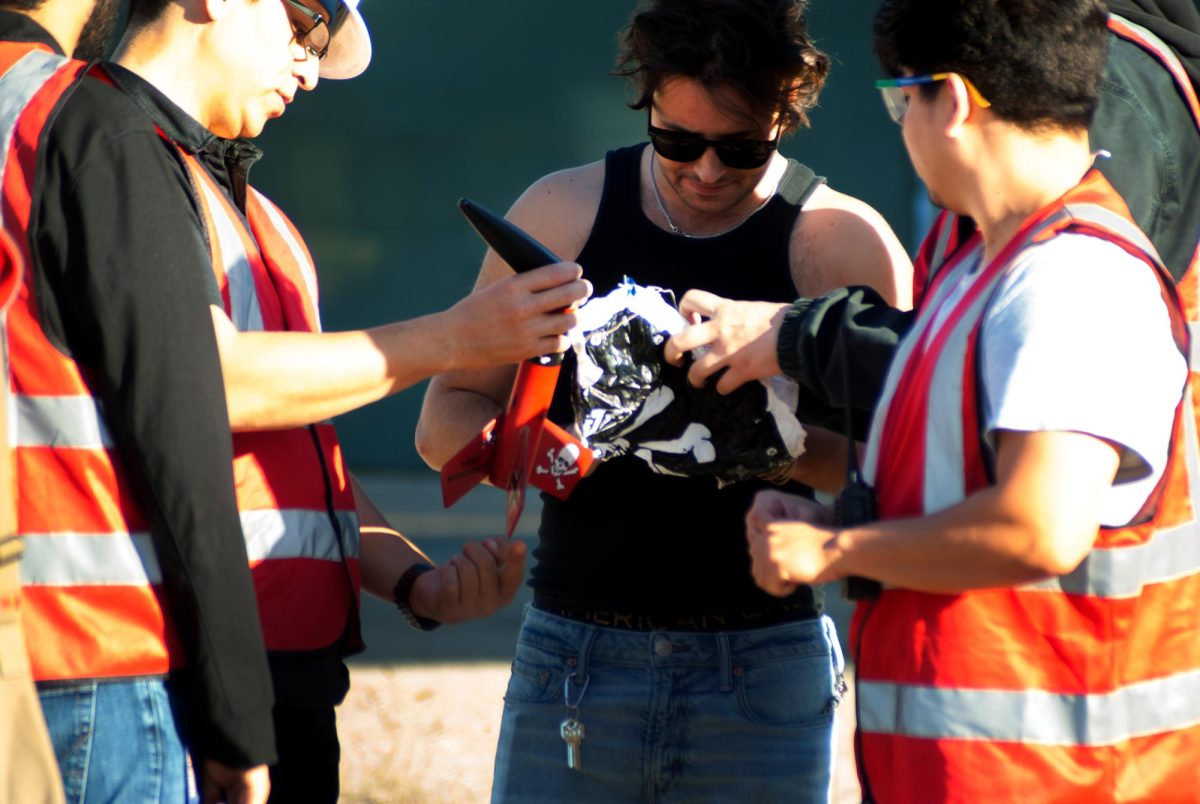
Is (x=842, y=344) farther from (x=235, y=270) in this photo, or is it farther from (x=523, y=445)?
(x=235, y=270)

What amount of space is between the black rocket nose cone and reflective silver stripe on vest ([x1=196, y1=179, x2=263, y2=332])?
0.36 m

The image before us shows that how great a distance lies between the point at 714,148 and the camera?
2.64 meters

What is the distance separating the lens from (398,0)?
789 cm

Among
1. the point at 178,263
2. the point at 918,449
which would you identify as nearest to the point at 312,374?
the point at 178,263

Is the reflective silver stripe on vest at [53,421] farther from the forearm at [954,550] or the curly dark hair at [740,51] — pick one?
the curly dark hair at [740,51]

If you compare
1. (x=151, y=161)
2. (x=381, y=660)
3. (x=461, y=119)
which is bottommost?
(x=381, y=660)

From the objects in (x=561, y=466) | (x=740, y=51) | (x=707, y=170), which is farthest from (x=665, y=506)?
(x=740, y=51)

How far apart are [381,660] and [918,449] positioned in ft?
12.7

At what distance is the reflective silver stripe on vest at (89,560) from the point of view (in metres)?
1.96

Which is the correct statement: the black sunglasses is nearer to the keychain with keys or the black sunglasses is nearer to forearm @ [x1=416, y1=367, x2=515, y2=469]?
forearm @ [x1=416, y1=367, x2=515, y2=469]

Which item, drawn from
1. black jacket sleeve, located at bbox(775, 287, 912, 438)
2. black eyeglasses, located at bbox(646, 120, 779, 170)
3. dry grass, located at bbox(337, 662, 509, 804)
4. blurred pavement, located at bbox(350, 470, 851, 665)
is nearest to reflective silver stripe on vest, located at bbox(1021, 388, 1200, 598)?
black jacket sleeve, located at bbox(775, 287, 912, 438)

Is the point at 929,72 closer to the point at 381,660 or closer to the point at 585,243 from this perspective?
the point at 585,243

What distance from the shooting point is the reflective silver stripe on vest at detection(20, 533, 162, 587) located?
1.96 meters

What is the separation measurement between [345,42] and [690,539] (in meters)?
1.16
